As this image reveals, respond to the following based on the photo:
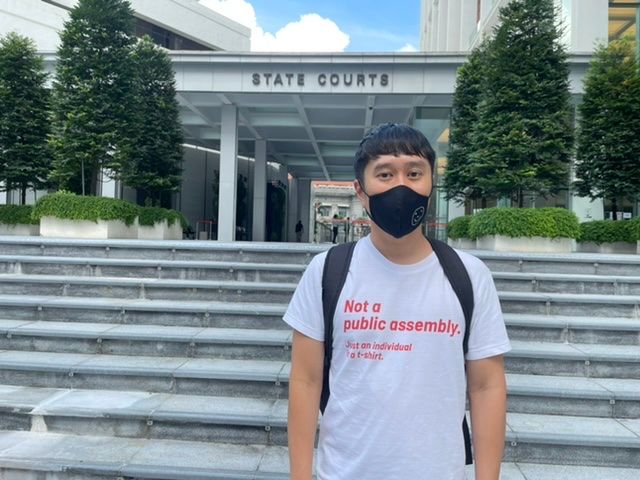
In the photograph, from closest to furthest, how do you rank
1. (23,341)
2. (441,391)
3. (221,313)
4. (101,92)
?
(441,391), (23,341), (221,313), (101,92)

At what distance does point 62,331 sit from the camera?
17.2 ft

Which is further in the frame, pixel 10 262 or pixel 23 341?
pixel 10 262

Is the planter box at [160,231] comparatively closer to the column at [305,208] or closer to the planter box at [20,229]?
the planter box at [20,229]

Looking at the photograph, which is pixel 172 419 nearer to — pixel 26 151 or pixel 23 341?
pixel 23 341

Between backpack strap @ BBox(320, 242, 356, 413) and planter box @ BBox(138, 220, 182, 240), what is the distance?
37.1ft

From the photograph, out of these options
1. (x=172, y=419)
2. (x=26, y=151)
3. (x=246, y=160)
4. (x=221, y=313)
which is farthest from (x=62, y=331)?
(x=246, y=160)

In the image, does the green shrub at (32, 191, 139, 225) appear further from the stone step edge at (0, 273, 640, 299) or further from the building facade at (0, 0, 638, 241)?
the building facade at (0, 0, 638, 241)

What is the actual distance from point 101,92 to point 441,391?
41.2 ft

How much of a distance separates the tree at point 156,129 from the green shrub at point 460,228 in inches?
301

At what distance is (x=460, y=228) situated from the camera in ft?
38.3

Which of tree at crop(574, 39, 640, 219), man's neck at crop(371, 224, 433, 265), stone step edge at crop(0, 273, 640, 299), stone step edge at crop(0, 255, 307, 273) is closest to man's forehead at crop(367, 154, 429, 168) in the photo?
man's neck at crop(371, 224, 433, 265)

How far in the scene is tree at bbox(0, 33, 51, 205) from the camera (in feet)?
41.7

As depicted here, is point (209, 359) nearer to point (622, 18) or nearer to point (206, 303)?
point (206, 303)

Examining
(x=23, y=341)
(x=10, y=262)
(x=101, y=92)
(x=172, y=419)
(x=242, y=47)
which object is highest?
(x=242, y=47)
